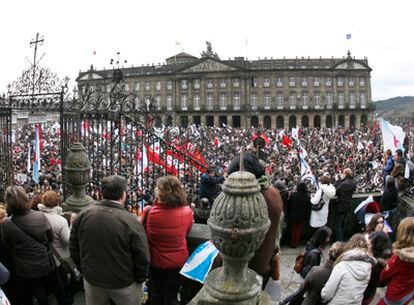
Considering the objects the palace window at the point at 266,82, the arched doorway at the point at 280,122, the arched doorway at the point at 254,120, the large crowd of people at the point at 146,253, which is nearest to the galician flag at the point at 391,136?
the large crowd of people at the point at 146,253

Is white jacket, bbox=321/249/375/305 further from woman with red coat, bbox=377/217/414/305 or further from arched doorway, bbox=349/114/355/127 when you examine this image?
arched doorway, bbox=349/114/355/127

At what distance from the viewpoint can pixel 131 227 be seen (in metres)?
3.00

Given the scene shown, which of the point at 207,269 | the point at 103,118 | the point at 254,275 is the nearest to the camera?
the point at 254,275

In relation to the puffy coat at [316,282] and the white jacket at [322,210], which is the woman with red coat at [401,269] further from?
the white jacket at [322,210]

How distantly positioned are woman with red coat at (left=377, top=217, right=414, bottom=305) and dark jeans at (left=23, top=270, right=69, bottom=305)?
289 cm

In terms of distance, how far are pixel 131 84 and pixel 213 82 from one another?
15255 mm

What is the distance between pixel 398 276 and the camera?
3605 mm

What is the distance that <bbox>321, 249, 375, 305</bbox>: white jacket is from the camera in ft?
10.4

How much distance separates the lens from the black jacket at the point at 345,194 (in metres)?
6.81

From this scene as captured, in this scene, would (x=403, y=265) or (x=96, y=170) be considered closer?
(x=403, y=265)

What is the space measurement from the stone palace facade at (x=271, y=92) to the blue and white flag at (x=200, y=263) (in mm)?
67617

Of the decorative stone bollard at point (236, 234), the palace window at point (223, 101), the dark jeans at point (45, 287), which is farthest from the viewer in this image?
the palace window at point (223, 101)

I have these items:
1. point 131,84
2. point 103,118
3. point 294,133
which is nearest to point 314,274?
point 103,118

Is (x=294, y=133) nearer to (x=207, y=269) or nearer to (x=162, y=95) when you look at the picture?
(x=207, y=269)
